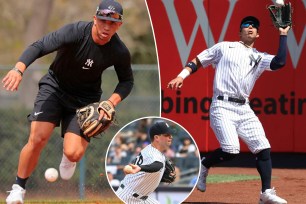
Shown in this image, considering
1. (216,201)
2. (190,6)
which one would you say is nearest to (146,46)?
(190,6)

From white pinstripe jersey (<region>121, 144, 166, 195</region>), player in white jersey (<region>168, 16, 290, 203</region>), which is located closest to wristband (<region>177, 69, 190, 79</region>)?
player in white jersey (<region>168, 16, 290, 203</region>)

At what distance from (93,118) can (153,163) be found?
1028 mm

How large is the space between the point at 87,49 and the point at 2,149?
5.53 metres

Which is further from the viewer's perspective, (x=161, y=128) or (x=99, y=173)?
(x=99, y=173)

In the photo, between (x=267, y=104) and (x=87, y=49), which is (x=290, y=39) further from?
(x=87, y=49)

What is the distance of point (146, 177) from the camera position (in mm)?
9812

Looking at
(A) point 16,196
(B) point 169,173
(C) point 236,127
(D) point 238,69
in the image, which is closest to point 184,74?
(D) point 238,69

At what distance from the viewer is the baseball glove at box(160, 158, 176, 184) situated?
1026 centimetres

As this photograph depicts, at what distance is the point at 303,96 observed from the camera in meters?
14.0

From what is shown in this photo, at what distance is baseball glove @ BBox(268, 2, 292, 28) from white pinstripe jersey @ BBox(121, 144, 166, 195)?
176 cm

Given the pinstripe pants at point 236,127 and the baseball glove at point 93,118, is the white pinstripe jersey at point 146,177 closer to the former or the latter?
the pinstripe pants at point 236,127

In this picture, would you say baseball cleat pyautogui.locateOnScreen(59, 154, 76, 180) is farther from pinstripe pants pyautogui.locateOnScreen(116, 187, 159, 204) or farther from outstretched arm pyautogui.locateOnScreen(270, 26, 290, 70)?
outstretched arm pyautogui.locateOnScreen(270, 26, 290, 70)

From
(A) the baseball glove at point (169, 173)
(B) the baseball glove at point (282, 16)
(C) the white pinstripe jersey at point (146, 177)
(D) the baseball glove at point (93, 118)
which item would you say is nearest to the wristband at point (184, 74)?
(C) the white pinstripe jersey at point (146, 177)

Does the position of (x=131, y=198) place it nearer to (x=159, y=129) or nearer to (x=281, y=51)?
(x=159, y=129)
